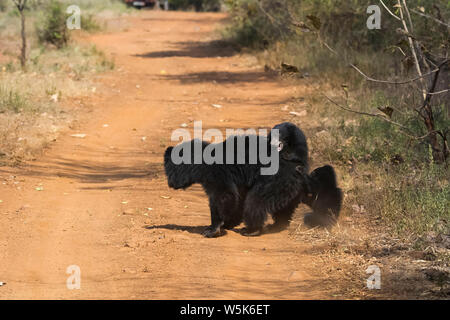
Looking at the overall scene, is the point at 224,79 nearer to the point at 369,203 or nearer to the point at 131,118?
the point at 131,118

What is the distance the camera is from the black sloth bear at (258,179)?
20.8 ft

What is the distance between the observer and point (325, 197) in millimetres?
6418

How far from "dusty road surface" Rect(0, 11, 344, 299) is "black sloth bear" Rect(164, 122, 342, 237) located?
0.30m

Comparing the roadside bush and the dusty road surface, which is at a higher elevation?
the roadside bush

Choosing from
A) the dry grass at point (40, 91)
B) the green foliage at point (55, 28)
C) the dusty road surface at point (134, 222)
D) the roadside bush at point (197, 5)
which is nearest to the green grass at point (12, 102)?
the dry grass at point (40, 91)

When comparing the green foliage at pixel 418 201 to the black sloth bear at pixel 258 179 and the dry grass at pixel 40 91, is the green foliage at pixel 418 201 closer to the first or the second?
the black sloth bear at pixel 258 179

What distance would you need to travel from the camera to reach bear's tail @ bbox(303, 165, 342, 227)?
20.9 feet

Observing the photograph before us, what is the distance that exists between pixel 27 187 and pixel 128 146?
266cm

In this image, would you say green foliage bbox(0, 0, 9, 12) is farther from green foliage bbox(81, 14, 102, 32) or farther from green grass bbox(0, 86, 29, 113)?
green grass bbox(0, 86, 29, 113)

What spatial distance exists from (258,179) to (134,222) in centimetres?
142

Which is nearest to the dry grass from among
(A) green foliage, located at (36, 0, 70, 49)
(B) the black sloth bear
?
(A) green foliage, located at (36, 0, 70, 49)

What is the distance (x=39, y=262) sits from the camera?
18.5 ft

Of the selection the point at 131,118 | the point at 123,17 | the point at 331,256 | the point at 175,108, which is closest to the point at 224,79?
the point at 175,108

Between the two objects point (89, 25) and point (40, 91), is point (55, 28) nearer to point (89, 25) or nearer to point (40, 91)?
point (89, 25)
